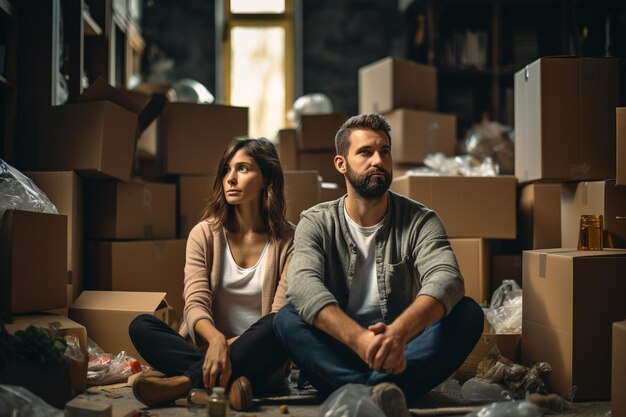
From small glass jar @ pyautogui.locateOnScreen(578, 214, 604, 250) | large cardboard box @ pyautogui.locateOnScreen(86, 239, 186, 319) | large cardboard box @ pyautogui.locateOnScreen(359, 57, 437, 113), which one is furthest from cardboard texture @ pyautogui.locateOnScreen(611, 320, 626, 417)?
large cardboard box @ pyautogui.locateOnScreen(359, 57, 437, 113)

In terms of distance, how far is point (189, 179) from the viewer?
3.25 meters

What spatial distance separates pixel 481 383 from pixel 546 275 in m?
0.39

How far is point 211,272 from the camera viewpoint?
2365 mm

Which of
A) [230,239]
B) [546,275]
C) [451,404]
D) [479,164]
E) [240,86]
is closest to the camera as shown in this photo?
[451,404]

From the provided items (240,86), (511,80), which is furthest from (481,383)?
(240,86)

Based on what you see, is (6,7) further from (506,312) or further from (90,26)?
(506,312)

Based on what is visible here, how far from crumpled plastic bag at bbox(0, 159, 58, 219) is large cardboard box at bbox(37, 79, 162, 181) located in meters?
0.28

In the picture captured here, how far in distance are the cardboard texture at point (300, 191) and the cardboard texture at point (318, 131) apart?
78 cm

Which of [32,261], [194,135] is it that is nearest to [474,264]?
[194,135]

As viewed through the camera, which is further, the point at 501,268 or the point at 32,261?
the point at 501,268

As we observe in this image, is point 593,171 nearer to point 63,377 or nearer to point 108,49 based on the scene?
point 63,377

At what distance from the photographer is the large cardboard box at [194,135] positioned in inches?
128

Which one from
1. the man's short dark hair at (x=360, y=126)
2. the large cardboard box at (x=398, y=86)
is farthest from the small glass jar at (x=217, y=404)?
the large cardboard box at (x=398, y=86)

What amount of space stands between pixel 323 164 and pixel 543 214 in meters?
1.31
